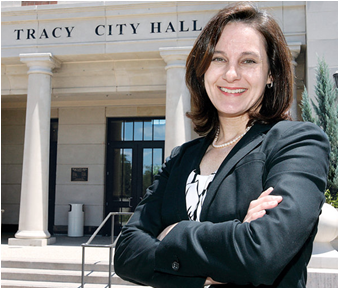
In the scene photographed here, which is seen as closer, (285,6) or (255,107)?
(255,107)

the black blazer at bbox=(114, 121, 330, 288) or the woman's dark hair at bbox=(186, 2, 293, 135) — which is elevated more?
the woman's dark hair at bbox=(186, 2, 293, 135)

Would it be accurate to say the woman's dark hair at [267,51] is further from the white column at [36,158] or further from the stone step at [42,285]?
the white column at [36,158]

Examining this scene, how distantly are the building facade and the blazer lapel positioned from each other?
Answer: 24.3 ft

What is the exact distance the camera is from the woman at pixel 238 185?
4.07 feet

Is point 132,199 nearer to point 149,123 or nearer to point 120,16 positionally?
point 149,123

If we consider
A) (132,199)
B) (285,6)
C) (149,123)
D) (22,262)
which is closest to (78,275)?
(22,262)

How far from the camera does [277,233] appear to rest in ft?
4.01

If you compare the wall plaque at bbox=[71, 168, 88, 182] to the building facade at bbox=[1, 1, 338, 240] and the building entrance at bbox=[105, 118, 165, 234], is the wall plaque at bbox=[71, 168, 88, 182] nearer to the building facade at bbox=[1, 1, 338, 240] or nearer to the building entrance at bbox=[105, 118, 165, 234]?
the building facade at bbox=[1, 1, 338, 240]

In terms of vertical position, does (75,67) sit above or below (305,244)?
above

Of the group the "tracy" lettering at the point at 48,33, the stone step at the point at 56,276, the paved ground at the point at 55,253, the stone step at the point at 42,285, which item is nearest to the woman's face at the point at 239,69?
the stone step at the point at 42,285

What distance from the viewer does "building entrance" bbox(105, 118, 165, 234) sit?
13438mm

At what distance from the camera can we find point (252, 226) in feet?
4.09

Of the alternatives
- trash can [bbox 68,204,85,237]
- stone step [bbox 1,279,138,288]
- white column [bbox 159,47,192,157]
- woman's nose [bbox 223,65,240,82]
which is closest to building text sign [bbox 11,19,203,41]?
white column [bbox 159,47,192,157]

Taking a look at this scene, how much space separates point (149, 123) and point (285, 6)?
5999 millimetres
